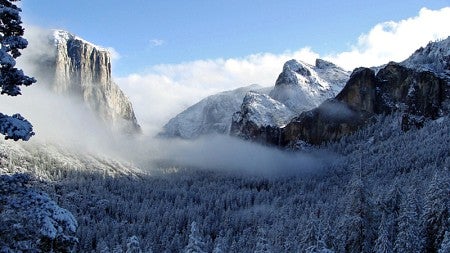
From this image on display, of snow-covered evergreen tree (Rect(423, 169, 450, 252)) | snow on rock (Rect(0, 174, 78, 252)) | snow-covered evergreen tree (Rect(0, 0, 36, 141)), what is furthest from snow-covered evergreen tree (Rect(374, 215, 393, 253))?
snow-covered evergreen tree (Rect(0, 0, 36, 141))

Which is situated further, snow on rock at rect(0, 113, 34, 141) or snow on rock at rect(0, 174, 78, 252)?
snow on rock at rect(0, 174, 78, 252)

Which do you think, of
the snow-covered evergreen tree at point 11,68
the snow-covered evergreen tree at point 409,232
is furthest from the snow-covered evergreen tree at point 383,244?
the snow-covered evergreen tree at point 11,68

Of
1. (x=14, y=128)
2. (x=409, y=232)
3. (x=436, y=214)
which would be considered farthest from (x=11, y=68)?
(x=436, y=214)

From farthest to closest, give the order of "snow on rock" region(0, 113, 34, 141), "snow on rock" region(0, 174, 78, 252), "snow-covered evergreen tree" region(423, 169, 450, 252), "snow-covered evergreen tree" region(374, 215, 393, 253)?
"snow-covered evergreen tree" region(423, 169, 450, 252) → "snow-covered evergreen tree" region(374, 215, 393, 253) → "snow on rock" region(0, 174, 78, 252) → "snow on rock" region(0, 113, 34, 141)

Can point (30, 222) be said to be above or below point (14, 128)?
below

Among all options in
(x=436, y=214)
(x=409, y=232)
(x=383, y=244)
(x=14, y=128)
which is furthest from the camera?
(x=436, y=214)

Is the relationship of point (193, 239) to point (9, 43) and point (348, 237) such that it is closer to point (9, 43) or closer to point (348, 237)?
point (9, 43)

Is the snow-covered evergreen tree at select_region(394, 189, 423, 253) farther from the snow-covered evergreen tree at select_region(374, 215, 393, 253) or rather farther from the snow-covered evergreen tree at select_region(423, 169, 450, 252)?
the snow-covered evergreen tree at select_region(374, 215, 393, 253)

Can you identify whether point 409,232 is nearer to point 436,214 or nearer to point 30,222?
point 436,214
